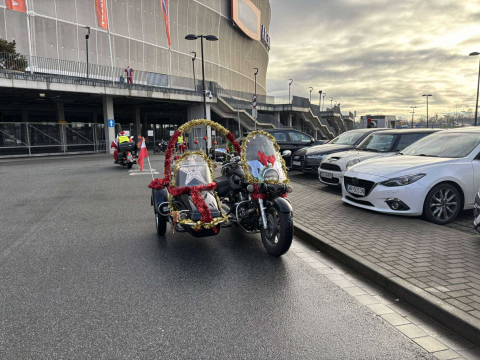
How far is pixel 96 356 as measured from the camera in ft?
8.34

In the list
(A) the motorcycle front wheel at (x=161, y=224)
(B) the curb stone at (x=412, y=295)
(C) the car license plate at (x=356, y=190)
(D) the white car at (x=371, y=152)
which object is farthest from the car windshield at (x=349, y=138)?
(A) the motorcycle front wheel at (x=161, y=224)

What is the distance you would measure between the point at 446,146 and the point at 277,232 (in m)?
4.16

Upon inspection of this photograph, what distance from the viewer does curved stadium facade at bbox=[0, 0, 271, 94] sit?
32.4 metres

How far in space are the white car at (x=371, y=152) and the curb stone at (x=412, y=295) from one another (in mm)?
4532

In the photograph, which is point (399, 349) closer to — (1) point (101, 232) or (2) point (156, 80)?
(1) point (101, 232)

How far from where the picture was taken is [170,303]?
11.0 ft

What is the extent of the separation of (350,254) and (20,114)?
44.0 meters

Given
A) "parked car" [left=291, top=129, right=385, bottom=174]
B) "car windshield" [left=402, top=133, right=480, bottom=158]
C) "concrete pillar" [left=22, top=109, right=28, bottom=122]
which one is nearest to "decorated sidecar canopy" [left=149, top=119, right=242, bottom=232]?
"car windshield" [left=402, top=133, right=480, bottom=158]

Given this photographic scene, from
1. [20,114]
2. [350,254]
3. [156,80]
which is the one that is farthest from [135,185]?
[20,114]

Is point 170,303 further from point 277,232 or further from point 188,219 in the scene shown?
point 277,232

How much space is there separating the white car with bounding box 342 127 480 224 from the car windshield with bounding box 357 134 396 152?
8.75ft

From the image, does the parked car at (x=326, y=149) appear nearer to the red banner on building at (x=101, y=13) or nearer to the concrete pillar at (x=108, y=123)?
the concrete pillar at (x=108, y=123)

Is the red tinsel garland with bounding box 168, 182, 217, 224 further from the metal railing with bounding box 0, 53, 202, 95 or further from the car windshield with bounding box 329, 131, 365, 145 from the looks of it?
the metal railing with bounding box 0, 53, 202, 95

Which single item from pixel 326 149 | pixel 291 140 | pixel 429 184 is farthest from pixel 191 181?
pixel 291 140
